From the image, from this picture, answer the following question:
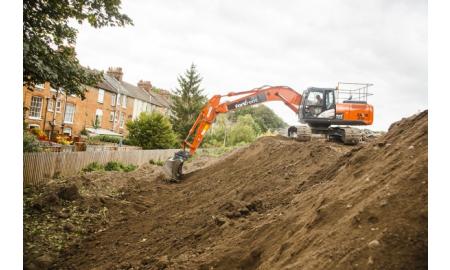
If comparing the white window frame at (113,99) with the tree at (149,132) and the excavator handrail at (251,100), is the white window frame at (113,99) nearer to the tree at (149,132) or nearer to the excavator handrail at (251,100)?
the tree at (149,132)

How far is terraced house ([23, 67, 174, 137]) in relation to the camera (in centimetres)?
1512

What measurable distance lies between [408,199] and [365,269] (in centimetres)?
58

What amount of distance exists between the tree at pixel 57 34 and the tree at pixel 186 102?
22521mm

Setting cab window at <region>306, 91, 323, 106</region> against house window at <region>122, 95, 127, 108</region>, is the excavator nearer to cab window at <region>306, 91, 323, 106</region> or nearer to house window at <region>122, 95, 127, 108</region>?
cab window at <region>306, 91, 323, 106</region>

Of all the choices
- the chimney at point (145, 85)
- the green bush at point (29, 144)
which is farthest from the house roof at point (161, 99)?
the green bush at point (29, 144)

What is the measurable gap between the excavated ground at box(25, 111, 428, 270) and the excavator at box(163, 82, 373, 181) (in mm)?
2361

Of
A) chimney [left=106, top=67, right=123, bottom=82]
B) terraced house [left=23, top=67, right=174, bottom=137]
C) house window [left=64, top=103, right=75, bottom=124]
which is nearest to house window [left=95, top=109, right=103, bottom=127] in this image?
terraced house [left=23, top=67, right=174, bottom=137]

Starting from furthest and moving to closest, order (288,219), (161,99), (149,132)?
(161,99) → (149,132) → (288,219)

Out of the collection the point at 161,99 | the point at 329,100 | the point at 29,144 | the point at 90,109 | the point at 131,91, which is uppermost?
the point at 161,99

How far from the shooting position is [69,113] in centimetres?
1905

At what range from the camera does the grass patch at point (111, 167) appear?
11.6 meters

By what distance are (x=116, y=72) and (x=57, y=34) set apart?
784 inches

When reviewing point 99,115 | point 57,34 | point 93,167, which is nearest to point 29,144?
point 93,167

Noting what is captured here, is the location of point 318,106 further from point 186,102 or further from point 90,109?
point 186,102
